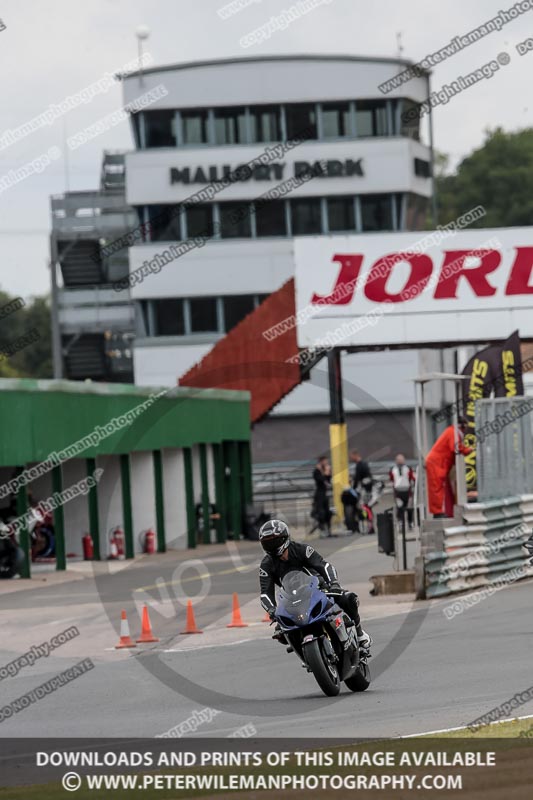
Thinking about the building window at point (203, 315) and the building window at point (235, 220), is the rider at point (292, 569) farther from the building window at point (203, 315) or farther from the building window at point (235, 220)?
the building window at point (235, 220)

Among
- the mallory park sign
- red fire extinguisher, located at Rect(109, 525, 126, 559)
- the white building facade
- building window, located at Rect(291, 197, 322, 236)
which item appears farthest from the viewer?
building window, located at Rect(291, 197, 322, 236)

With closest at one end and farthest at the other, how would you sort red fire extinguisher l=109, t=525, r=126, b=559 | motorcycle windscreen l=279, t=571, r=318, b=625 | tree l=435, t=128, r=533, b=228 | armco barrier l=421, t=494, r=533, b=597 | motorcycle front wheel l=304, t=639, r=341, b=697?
motorcycle front wheel l=304, t=639, r=341, b=697, motorcycle windscreen l=279, t=571, r=318, b=625, armco barrier l=421, t=494, r=533, b=597, red fire extinguisher l=109, t=525, r=126, b=559, tree l=435, t=128, r=533, b=228

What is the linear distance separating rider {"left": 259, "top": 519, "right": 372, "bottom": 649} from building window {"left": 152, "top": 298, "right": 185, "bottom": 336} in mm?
59440

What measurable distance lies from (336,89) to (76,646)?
180 feet

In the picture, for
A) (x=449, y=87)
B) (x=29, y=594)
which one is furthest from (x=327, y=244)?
(x=29, y=594)

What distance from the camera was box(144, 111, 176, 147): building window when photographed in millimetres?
73250

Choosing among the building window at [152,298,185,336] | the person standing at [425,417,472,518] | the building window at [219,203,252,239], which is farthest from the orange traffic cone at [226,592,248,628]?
the building window at [219,203,252,239]

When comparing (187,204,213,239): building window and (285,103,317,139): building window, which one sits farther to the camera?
(187,204,213,239): building window

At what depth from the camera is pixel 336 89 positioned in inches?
2862

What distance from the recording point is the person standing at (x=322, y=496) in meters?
37.7

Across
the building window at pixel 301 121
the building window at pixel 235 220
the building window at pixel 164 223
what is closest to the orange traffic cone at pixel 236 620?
the building window at pixel 164 223

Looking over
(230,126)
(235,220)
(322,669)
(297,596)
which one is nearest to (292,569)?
(297,596)

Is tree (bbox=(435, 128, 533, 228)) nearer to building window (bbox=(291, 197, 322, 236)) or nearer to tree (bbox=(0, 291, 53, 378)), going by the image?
tree (bbox=(0, 291, 53, 378))

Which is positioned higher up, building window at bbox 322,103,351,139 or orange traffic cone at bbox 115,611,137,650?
building window at bbox 322,103,351,139
